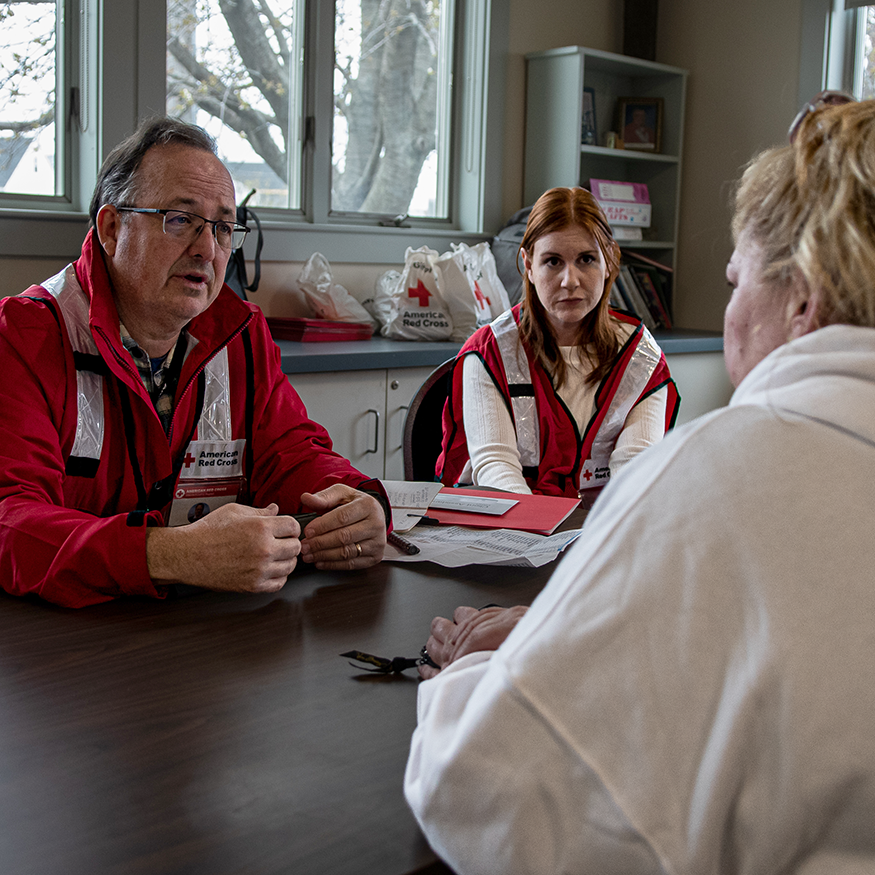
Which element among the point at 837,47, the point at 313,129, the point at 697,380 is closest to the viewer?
the point at 313,129

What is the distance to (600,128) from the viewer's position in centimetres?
472

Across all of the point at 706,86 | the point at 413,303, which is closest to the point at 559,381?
the point at 413,303

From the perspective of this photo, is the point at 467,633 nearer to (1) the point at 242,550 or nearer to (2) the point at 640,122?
(1) the point at 242,550

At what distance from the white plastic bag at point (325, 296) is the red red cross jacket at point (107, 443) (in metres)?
1.78

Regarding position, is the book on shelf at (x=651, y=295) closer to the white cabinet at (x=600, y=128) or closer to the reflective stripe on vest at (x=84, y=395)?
the white cabinet at (x=600, y=128)

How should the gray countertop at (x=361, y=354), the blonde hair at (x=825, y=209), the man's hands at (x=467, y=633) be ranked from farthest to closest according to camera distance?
the gray countertop at (x=361, y=354) < the man's hands at (x=467, y=633) < the blonde hair at (x=825, y=209)

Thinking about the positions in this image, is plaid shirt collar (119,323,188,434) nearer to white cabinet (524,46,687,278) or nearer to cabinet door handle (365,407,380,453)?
cabinet door handle (365,407,380,453)

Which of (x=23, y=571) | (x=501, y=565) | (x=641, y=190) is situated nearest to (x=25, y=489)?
(x=23, y=571)

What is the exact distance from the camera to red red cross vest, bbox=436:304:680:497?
7.57 ft

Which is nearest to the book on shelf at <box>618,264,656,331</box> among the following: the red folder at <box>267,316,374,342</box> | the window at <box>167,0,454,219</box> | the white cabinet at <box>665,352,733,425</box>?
the white cabinet at <box>665,352,733,425</box>

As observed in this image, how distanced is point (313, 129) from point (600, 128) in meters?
1.57

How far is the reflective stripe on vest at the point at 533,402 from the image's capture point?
2314 mm

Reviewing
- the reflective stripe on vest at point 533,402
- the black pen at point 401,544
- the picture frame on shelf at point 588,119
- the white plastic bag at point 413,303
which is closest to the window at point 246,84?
the white plastic bag at point 413,303

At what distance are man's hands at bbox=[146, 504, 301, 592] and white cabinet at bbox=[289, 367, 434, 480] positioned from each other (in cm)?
177
